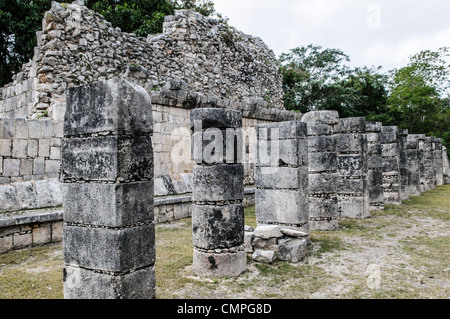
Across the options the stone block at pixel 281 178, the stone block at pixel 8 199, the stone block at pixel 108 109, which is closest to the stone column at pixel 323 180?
the stone block at pixel 281 178

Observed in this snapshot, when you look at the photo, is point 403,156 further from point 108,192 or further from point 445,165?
point 108,192

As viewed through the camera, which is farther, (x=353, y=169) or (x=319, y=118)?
(x=353, y=169)

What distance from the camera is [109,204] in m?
3.61

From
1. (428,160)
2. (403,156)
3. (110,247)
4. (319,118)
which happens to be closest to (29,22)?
(319,118)

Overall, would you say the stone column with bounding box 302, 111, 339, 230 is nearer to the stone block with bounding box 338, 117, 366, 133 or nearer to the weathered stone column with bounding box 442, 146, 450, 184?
the stone block with bounding box 338, 117, 366, 133

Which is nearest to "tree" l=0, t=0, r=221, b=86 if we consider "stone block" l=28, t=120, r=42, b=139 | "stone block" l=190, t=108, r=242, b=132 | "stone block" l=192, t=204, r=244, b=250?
"stone block" l=28, t=120, r=42, b=139

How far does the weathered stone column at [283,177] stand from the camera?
699 centimetres

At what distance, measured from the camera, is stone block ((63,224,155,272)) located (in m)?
3.59

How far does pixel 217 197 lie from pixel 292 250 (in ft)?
5.49

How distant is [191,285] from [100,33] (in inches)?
353

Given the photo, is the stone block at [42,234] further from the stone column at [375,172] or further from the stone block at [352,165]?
the stone column at [375,172]

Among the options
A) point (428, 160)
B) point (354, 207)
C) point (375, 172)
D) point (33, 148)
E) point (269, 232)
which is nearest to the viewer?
point (269, 232)

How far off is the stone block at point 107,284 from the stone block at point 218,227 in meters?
1.64

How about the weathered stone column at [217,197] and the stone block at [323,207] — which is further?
the stone block at [323,207]
